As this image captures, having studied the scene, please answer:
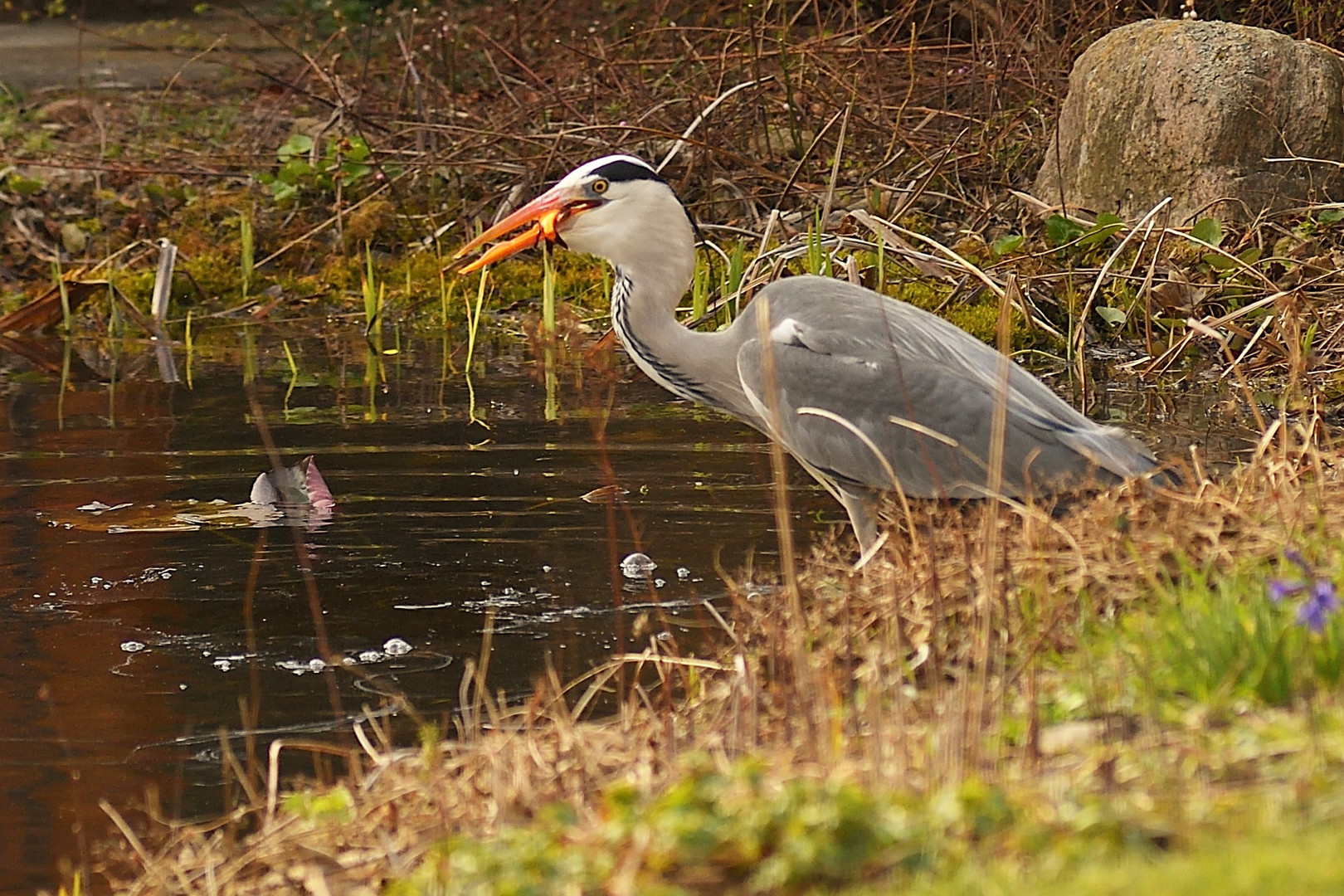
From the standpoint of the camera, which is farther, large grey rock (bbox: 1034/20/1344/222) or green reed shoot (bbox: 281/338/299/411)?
large grey rock (bbox: 1034/20/1344/222)

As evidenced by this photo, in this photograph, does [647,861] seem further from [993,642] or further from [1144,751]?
[993,642]

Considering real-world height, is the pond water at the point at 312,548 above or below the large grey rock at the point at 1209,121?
below

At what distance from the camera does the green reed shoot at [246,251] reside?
36.9ft

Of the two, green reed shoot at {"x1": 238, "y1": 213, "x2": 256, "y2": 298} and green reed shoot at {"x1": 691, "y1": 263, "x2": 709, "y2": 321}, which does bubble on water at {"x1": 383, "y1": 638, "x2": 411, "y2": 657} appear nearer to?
green reed shoot at {"x1": 691, "y1": 263, "x2": 709, "y2": 321}

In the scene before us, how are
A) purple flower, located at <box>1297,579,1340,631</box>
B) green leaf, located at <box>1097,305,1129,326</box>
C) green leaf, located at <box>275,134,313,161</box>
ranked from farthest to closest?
green leaf, located at <box>275,134,313,161</box>, green leaf, located at <box>1097,305,1129,326</box>, purple flower, located at <box>1297,579,1340,631</box>

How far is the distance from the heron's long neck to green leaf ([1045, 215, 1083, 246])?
11.5ft

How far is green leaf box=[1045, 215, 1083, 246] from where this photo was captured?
920 centimetres

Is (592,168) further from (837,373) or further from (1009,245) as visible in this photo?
(1009,245)

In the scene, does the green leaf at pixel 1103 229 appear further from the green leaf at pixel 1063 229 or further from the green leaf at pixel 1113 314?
the green leaf at pixel 1113 314

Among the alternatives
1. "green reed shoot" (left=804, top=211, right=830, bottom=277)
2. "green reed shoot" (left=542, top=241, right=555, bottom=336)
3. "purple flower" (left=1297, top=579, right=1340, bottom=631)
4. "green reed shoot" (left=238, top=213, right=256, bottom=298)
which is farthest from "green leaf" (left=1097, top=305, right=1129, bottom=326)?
"purple flower" (left=1297, top=579, right=1340, bottom=631)

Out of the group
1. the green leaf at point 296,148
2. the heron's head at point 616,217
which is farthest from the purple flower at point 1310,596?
the green leaf at point 296,148

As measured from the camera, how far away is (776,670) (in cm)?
412

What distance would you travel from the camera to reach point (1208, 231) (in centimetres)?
895

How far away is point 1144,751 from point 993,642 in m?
1.03
